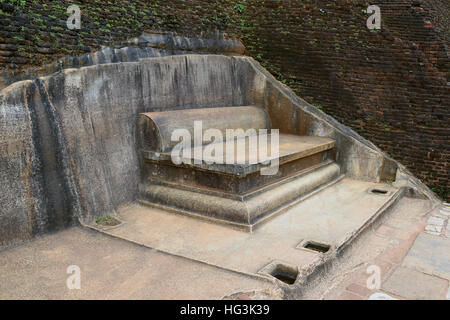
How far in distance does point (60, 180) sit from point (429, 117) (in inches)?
206

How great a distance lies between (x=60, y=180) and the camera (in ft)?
12.9

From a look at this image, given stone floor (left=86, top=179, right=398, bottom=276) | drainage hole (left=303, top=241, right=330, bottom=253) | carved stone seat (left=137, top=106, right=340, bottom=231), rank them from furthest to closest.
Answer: carved stone seat (left=137, top=106, right=340, bottom=231) < drainage hole (left=303, top=241, right=330, bottom=253) < stone floor (left=86, top=179, right=398, bottom=276)

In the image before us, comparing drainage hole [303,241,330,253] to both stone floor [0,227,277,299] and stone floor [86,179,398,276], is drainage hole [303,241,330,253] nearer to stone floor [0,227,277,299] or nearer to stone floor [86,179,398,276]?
stone floor [86,179,398,276]

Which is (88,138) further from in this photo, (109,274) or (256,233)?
(256,233)

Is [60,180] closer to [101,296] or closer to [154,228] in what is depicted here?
[154,228]

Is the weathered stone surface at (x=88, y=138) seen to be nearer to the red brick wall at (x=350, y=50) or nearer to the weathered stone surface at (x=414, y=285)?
the red brick wall at (x=350, y=50)

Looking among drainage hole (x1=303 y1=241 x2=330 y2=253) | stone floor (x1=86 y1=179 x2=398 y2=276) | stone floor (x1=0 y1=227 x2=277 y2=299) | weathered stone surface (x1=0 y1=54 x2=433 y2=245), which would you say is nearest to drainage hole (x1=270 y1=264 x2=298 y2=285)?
stone floor (x1=86 y1=179 x2=398 y2=276)

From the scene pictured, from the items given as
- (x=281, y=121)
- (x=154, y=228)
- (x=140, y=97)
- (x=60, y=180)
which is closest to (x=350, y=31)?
(x=281, y=121)

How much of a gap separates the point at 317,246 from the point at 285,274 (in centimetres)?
63

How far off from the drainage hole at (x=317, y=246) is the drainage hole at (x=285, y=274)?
0.53 meters

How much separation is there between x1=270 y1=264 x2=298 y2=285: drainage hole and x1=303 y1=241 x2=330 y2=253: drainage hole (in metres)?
0.53

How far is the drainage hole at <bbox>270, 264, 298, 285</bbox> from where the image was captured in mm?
3176

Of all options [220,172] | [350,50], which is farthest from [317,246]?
[350,50]

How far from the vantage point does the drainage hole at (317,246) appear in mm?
3662
